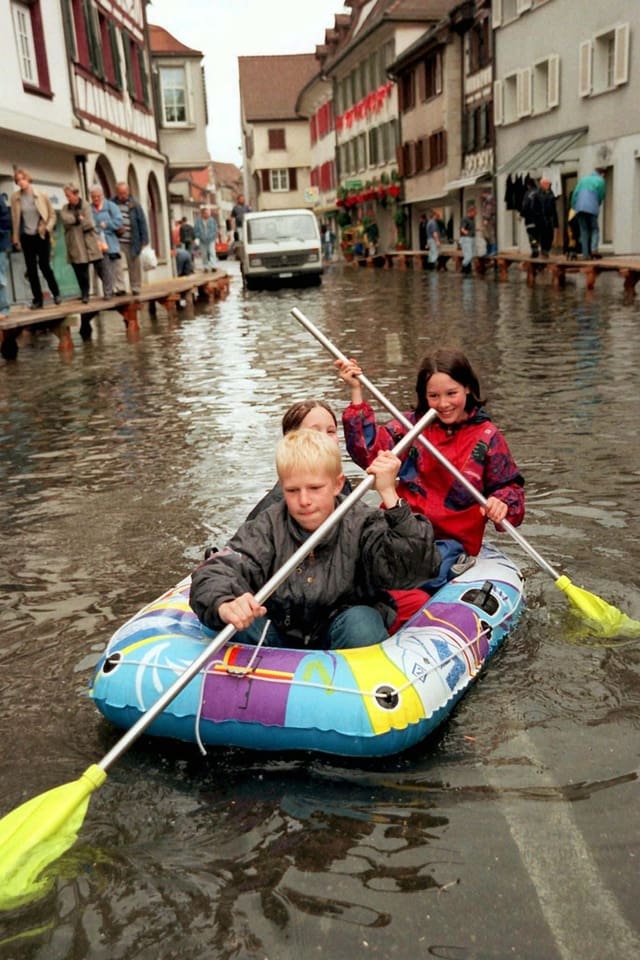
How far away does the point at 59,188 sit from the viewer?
2117cm

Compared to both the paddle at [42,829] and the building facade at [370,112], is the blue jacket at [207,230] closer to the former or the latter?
the building facade at [370,112]

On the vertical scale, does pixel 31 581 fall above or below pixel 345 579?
below

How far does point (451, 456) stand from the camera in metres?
4.70

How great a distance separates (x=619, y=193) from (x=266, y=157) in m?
50.7

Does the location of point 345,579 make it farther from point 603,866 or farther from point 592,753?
point 603,866

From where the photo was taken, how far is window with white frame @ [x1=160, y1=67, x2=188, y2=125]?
34688 mm

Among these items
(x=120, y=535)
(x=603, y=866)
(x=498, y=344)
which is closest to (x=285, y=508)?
(x=603, y=866)

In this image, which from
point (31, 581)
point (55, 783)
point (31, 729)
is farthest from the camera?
point (31, 581)

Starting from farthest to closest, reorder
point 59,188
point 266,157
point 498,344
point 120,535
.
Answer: point 266,157 < point 59,188 < point 498,344 < point 120,535

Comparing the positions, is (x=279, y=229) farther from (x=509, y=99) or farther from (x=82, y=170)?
(x=509, y=99)

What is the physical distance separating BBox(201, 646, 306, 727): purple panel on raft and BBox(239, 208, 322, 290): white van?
2482 cm

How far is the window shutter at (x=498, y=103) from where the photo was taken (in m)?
32.9

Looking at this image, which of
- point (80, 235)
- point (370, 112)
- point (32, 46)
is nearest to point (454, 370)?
point (80, 235)

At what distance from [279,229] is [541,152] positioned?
7420 millimetres
